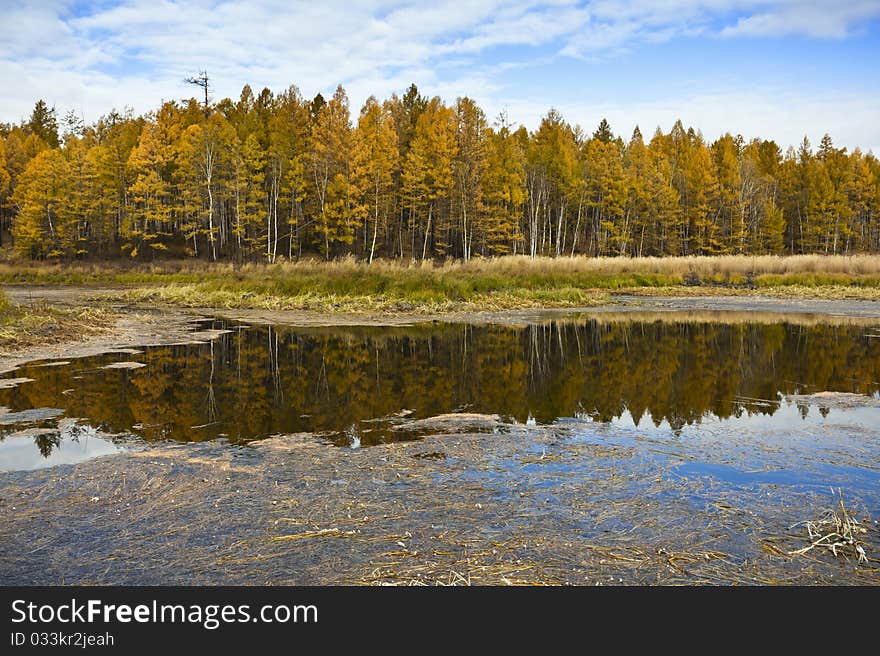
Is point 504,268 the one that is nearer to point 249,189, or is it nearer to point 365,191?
point 365,191

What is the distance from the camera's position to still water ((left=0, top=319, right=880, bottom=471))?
26.4 ft

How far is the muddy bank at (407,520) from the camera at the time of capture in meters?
4.04

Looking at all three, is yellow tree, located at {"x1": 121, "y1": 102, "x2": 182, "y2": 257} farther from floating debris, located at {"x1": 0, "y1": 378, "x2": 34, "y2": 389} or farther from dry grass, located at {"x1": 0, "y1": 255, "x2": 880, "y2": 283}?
floating debris, located at {"x1": 0, "y1": 378, "x2": 34, "y2": 389}

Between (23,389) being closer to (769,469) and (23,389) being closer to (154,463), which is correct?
(154,463)

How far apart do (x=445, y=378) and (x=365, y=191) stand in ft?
127

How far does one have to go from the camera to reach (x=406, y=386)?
1112cm

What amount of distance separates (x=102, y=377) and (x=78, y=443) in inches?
180

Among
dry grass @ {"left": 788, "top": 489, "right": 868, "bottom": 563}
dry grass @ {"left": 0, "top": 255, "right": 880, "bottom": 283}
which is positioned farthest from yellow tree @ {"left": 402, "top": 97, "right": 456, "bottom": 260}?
dry grass @ {"left": 788, "top": 489, "right": 868, "bottom": 563}

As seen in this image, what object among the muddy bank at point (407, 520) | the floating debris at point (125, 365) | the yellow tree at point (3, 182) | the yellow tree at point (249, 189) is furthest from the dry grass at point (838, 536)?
the yellow tree at point (3, 182)

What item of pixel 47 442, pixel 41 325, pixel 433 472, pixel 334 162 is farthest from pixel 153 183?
pixel 433 472

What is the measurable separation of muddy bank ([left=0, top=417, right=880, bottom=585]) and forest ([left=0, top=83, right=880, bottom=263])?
39237mm

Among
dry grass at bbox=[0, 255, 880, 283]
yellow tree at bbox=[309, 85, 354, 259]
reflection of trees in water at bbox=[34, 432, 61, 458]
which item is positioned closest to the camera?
reflection of trees in water at bbox=[34, 432, 61, 458]

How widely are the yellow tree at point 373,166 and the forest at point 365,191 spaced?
164mm

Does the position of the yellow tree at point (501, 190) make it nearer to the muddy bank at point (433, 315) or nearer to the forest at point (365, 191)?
the forest at point (365, 191)
